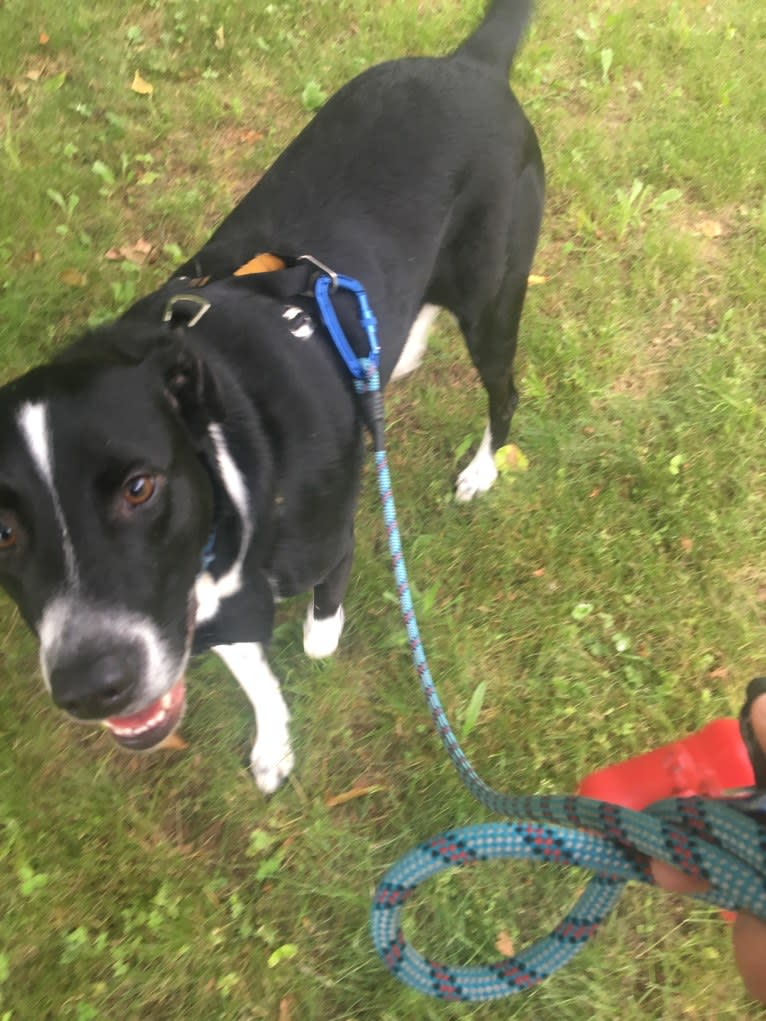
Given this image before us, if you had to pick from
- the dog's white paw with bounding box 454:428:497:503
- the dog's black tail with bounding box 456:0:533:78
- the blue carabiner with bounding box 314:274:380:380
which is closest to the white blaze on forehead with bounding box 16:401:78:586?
the blue carabiner with bounding box 314:274:380:380

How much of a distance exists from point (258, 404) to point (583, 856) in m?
1.40

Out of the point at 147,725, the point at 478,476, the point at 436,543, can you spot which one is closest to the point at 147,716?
the point at 147,725

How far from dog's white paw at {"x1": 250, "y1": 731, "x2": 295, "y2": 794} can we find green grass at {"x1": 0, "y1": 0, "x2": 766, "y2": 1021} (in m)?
0.07

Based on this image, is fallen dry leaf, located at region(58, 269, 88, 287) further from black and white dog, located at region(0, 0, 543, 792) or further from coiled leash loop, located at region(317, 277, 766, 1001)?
coiled leash loop, located at region(317, 277, 766, 1001)

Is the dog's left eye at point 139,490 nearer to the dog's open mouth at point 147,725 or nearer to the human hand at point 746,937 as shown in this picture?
the dog's open mouth at point 147,725

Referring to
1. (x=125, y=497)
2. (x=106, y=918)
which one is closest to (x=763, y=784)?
(x=125, y=497)

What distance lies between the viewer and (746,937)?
124 cm

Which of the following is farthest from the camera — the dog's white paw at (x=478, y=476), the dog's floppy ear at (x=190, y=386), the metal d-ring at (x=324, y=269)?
the dog's white paw at (x=478, y=476)

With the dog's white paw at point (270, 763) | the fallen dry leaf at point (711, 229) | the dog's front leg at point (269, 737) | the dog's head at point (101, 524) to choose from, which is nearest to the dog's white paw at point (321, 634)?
the dog's front leg at point (269, 737)

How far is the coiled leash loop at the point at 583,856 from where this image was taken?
1183 mm

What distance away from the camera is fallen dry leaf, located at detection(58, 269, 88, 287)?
3.80 metres

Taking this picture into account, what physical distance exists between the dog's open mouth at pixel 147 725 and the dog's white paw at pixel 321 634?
0.92 m

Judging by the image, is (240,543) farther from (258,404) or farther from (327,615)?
(327,615)

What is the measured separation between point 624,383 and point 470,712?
179 cm
